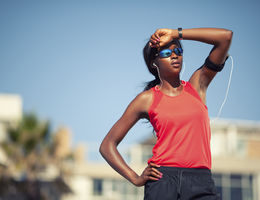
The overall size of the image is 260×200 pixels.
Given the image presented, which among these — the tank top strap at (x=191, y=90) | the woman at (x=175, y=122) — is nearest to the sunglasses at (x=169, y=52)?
the woman at (x=175, y=122)

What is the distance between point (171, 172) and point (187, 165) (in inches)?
4.5

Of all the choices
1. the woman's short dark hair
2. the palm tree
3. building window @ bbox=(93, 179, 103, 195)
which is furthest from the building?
the woman's short dark hair

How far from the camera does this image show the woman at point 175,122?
3.28 metres

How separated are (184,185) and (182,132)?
35cm

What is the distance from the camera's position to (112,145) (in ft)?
12.0

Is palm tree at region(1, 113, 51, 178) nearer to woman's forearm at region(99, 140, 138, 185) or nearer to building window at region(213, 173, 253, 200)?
building window at region(213, 173, 253, 200)

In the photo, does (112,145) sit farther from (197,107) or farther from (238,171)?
(238,171)

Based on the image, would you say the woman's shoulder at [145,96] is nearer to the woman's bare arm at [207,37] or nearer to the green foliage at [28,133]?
the woman's bare arm at [207,37]

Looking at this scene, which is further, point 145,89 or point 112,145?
point 145,89

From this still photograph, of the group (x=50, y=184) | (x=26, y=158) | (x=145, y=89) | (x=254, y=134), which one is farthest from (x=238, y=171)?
(x=145, y=89)

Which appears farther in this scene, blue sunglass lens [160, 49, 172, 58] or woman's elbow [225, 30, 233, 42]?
blue sunglass lens [160, 49, 172, 58]

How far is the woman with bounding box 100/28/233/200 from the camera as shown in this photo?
3279 millimetres

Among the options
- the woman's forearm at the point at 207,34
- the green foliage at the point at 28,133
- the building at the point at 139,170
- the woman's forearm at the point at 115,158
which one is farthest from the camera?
the building at the point at 139,170

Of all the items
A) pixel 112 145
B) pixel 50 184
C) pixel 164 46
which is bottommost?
pixel 50 184
